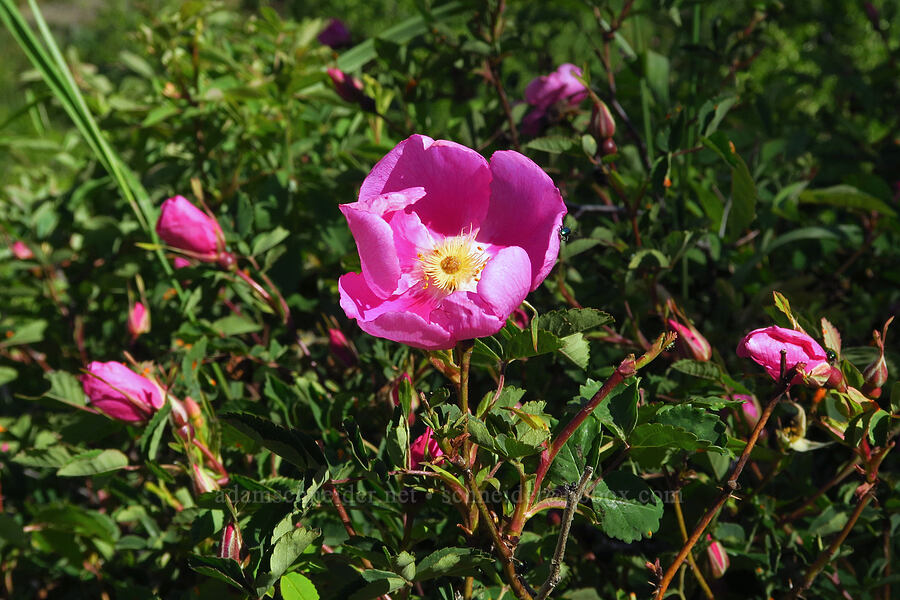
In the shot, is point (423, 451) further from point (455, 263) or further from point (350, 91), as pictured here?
point (350, 91)

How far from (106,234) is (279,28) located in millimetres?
572

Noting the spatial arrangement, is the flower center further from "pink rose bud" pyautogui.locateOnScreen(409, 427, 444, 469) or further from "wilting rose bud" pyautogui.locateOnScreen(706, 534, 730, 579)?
"wilting rose bud" pyautogui.locateOnScreen(706, 534, 730, 579)

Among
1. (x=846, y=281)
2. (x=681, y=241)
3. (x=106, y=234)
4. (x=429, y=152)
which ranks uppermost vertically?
(x=429, y=152)

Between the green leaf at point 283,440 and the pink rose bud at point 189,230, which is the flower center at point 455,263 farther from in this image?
the pink rose bud at point 189,230

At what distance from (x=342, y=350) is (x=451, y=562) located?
1.56 feet

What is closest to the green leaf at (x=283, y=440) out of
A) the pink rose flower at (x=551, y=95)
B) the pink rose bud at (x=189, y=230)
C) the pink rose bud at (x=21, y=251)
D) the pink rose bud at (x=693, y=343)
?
the pink rose bud at (x=189, y=230)

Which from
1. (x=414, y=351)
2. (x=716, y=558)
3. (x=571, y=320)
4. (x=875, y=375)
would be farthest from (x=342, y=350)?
(x=875, y=375)

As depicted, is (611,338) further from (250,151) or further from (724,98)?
(250,151)

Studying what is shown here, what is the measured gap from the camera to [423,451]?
2.50 feet

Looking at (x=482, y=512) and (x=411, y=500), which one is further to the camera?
(x=411, y=500)

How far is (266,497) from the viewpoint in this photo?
869mm

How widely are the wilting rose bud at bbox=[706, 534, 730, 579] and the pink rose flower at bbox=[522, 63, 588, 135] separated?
0.70 metres

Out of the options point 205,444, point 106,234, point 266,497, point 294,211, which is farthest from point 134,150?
point 266,497

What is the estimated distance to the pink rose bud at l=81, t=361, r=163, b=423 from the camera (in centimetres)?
98
